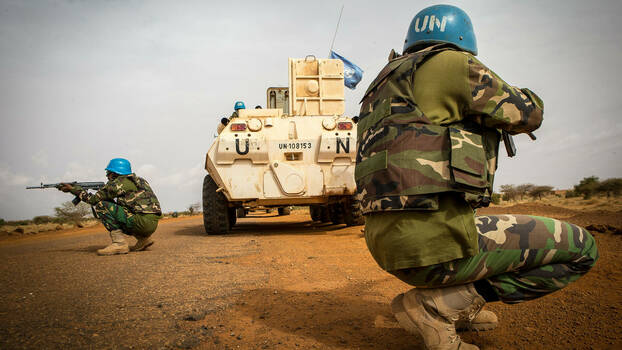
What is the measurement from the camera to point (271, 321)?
2158mm

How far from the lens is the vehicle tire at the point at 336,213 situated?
8709mm

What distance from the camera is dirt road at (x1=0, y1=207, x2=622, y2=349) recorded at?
5.99 feet

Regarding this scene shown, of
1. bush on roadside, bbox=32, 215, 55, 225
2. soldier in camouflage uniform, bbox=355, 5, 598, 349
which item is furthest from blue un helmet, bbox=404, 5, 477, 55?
bush on roadside, bbox=32, 215, 55, 225

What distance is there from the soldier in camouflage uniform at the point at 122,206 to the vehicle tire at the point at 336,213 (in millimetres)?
4422

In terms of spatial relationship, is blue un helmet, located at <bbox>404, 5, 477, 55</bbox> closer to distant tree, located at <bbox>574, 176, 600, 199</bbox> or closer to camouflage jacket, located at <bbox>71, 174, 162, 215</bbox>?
camouflage jacket, located at <bbox>71, 174, 162, 215</bbox>

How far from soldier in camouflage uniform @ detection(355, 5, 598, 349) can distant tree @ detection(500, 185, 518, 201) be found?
49.8 feet

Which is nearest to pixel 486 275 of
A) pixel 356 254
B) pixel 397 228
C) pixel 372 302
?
pixel 397 228

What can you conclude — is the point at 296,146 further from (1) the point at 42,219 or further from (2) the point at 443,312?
(1) the point at 42,219

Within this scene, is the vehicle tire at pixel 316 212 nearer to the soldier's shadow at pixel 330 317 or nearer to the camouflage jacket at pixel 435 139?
the soldier's shadow at pixel 330 317

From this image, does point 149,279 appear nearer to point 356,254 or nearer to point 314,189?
point 356,254

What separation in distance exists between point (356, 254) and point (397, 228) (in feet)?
9.73

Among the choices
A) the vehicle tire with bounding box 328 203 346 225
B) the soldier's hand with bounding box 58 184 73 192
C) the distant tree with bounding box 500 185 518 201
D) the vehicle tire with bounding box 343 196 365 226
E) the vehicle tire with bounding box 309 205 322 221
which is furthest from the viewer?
the distant tree with bounding box 500 185 518 201

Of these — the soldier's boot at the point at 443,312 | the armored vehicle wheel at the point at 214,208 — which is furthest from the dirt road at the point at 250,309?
the armored vehicle wheel at the point at 214,208

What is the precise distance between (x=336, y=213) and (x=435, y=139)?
294 inches
